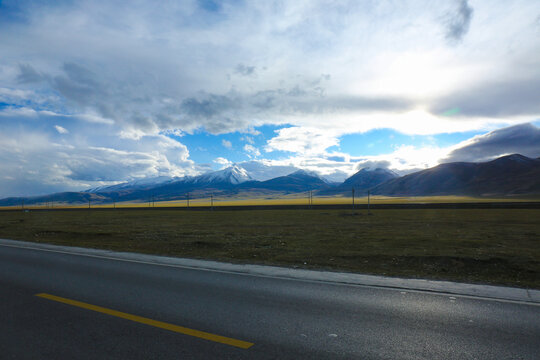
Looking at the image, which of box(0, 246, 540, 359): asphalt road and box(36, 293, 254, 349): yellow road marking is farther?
box(36, 293, 254, 349): yellow road marking

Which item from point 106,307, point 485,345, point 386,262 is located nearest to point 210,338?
point 106,307

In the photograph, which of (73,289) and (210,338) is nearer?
(210,338)

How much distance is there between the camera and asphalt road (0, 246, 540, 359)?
5.13 metres

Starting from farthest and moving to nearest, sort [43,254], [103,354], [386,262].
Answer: [43,254] → [386,262] → [103,354]

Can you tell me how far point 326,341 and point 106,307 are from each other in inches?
196

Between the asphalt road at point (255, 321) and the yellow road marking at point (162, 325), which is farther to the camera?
the yellow road marking at point (162, 325)

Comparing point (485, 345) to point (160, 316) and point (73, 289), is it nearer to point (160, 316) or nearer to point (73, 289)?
point (160, 316)

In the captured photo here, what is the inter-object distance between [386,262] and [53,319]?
1167cm

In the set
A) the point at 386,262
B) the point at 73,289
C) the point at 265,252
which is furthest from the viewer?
the point at 265,252

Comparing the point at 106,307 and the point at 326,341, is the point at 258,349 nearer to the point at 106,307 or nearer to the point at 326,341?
the point at 326,341

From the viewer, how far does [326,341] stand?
17.8ft

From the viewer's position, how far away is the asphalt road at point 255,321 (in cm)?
513

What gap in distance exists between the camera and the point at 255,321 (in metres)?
6.30

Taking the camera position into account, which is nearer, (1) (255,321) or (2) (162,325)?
(2) (162,325)
